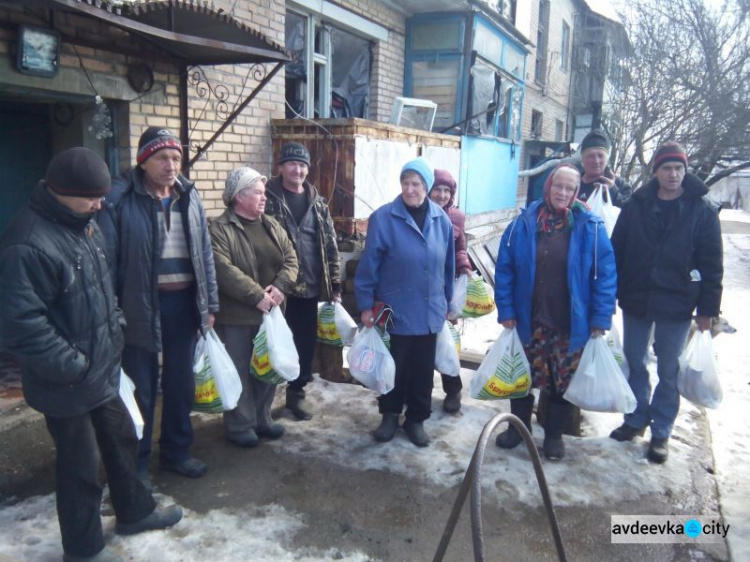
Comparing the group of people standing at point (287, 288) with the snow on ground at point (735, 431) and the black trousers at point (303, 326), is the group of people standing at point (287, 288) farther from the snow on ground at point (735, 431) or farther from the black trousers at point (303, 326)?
the snow on ground at point (735, 431)

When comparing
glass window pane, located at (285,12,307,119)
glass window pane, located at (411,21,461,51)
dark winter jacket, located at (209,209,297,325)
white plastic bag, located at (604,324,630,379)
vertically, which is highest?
glass window pane, located at (411,21,461,51)

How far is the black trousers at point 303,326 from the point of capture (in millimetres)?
3660

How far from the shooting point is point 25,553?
2363 mm

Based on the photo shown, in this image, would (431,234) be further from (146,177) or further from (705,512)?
(705,512)

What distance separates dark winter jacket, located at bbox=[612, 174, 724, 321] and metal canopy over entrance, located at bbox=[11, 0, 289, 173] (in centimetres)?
256

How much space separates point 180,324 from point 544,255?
194 centimetres

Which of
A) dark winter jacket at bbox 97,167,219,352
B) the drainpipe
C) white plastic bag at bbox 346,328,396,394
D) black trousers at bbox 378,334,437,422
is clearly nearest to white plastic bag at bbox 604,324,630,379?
black trousers at bbox 378,334,437,422

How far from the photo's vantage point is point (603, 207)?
3.74 metres

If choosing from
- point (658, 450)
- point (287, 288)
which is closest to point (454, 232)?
point (287, 288)

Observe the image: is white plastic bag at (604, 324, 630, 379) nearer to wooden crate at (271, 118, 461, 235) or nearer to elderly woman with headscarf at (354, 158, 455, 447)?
elderly woman with headscarf at (354, 158, 455, 447)

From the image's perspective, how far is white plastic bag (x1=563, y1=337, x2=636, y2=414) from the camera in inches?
122

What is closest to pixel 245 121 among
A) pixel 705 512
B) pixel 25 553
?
pixel 25 553

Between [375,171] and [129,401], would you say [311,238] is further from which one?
[375,171]

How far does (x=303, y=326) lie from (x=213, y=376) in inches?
33.3
